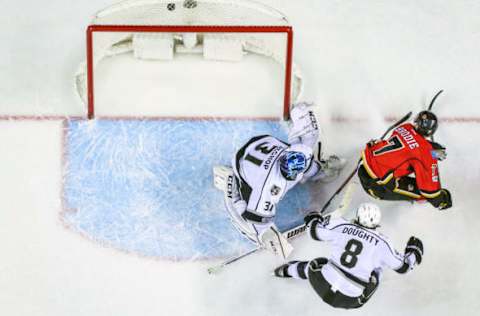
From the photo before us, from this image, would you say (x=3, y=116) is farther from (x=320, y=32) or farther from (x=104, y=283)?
(x=320, y=32)

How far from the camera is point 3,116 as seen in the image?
503 cm

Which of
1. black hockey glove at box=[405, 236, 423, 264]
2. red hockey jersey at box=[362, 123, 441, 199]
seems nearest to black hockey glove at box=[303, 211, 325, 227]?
red hockey jersey at box=[362, 123, 441, 199]

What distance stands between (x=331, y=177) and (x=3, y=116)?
1.97 m

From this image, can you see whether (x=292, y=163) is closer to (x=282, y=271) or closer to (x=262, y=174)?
(x=262, y=174)

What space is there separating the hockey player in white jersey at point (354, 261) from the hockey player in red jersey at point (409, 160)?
28 centimetres

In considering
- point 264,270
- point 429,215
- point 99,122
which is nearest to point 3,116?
point 99,122

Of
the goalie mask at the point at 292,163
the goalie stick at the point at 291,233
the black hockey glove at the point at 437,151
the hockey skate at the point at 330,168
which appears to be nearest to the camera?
the goalie mask at the point at 292,163

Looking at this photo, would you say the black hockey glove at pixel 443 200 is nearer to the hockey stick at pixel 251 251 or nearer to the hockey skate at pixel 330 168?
the hockey skate at pixel 330 168

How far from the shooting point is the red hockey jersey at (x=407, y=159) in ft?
14.9

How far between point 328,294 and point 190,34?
168 centimetres

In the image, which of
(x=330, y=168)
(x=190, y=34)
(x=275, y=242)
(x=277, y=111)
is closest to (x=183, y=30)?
(x=190, y=34)

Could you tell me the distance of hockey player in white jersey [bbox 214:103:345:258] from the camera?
4492 mm

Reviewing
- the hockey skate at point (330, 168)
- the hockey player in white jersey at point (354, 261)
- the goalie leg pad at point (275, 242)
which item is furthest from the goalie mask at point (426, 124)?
the goalie leg pad at point (275, 242)

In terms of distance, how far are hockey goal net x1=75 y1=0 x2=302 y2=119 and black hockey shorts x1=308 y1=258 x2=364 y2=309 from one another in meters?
1.06
